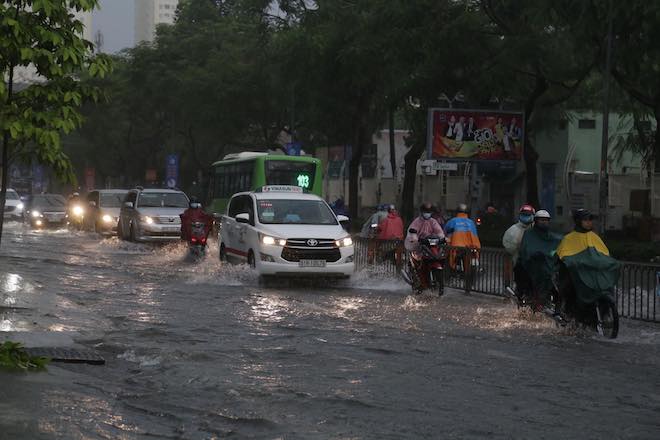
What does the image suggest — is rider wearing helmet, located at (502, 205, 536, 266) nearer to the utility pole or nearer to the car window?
the utility pole

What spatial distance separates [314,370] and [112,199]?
32.9 metres

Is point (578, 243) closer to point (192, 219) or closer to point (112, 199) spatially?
point (192, 219)

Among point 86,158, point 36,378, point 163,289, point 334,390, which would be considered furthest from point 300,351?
point 86,158

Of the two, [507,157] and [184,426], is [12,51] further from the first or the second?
[507,157]

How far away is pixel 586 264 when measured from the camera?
1422 cm

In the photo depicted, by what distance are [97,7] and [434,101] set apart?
2880 centimetres

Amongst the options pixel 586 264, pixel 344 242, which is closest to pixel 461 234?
pixel 344 242

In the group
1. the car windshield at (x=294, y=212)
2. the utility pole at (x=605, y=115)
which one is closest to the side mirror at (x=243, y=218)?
the car windshield at (x=294, y=212)

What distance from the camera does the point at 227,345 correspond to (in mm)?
12906

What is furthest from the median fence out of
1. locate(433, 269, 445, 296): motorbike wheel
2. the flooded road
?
locate(433, 269, 445, 296): motorbike wheel

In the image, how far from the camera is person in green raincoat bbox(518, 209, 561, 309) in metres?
15.6

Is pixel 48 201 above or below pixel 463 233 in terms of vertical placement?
above

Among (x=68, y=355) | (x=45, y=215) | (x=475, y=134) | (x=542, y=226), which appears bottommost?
(x=68, y=355)

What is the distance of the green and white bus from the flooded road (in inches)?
650
